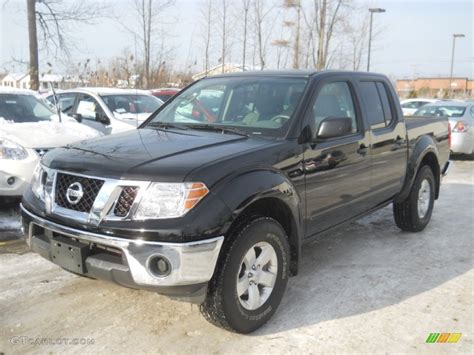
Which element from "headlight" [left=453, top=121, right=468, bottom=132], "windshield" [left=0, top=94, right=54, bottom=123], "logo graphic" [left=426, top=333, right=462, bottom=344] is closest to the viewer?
"logo graphic" [left=426, top=333, right=462, bottom=344]

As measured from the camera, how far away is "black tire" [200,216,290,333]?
3.01 m

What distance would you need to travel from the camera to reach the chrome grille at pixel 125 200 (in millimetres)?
2879

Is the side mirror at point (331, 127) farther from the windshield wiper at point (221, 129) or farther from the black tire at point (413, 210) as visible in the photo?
the black tire at point (413, 210)

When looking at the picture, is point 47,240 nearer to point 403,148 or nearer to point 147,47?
→ point 403,148

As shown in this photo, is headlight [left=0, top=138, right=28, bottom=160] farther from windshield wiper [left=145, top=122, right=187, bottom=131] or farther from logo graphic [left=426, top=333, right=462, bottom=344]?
logo graphic [left=426, top=333, right=462, bottom=344]

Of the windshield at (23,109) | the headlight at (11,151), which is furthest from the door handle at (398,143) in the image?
the windshield at (23,109)

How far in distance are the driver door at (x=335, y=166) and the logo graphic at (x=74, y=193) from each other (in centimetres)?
164

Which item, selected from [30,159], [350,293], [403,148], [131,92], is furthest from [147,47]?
[350,293]

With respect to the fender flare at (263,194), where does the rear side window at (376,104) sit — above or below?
above

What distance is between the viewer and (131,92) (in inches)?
382

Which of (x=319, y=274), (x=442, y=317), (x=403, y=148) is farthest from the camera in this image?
(x=403, y=148)

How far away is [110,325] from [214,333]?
0.74 meters

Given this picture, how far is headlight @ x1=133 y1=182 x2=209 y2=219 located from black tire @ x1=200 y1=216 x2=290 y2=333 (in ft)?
1.23

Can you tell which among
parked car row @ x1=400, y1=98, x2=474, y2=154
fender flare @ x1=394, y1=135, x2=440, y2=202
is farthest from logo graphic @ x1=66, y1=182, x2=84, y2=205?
parked car row @ x1=400, y1=98, x2=474, y2=154
